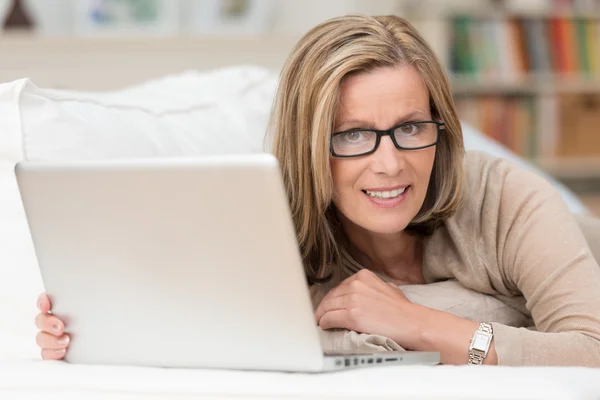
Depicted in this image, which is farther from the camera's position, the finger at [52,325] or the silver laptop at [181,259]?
the finger at [52,325]

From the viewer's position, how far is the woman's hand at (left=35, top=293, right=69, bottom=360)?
97 centimetres

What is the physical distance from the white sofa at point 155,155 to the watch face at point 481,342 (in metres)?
0.20

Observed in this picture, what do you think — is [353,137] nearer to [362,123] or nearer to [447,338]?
[362,123]

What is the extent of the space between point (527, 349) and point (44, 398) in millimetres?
589

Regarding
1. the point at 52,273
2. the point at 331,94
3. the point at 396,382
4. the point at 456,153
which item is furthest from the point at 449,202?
the point at 52,273

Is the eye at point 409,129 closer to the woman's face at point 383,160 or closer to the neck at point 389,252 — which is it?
the woman's face at point 383,160

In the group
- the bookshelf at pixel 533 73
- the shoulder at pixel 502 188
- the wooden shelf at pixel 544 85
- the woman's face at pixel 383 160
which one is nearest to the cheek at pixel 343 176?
the woman's face at pixel 383 160

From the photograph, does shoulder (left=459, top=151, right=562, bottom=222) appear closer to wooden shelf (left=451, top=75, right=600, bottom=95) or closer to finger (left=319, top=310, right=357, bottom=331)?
finger (left=319, top=310, right=357, bottom=331)

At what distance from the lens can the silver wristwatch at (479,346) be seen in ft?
3.52

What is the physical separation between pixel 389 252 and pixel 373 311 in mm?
263

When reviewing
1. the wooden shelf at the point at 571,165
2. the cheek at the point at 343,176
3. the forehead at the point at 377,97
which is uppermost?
the forehead at the point at 377,97

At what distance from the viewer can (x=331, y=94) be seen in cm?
113

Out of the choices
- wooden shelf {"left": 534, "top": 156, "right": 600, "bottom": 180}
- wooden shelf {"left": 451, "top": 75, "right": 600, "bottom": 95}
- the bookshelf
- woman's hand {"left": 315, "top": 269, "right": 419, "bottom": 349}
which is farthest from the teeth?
wooden shelf {"left": 534, "top": 156, "right": 600, "bottom": 180}

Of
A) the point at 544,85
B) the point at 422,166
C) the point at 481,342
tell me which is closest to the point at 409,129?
the point at 422,166
